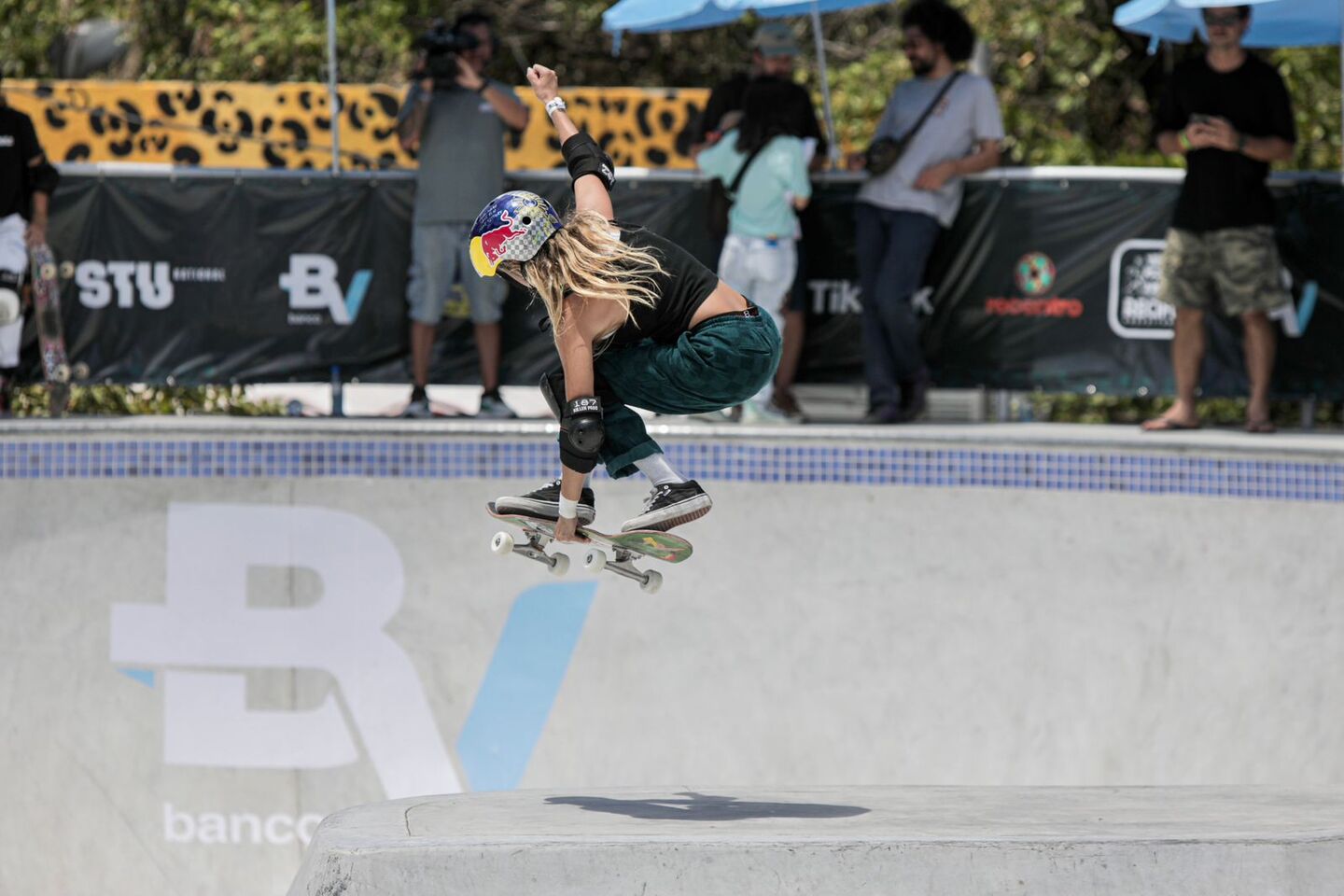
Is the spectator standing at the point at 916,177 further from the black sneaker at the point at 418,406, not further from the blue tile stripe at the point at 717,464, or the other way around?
the black sneaker at the point at 418,406

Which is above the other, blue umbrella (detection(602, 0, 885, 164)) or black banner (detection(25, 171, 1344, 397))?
blue umbrella (detection(602, 0, 885, 164))

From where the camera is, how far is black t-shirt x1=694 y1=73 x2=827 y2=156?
948 cm

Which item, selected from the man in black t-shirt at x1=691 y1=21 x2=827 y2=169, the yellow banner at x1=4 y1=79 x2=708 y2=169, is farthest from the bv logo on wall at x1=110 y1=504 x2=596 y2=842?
the yellow banner at x1=4 y1=79 x2=708 y2=169

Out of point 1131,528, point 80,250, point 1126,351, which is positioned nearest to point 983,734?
point 1131,528

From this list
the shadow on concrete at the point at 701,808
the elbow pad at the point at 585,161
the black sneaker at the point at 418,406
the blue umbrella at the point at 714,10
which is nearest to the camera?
the elbow pad at the point at 585,161

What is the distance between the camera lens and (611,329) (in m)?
6.10

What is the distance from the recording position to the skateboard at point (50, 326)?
9656 millimetres

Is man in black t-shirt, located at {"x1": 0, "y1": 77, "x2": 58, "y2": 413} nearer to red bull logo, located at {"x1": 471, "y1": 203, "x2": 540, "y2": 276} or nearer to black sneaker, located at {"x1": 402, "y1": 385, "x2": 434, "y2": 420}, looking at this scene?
black sneaker, located at {"x1": 402, "y1": 385, "x2": 434, "y2": 420}

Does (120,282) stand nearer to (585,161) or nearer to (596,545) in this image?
(596,545)

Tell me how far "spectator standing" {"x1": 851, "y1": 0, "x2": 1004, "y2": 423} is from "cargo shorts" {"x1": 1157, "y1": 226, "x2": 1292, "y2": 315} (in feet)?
3.71

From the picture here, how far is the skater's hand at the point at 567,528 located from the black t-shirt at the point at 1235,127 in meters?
4.58

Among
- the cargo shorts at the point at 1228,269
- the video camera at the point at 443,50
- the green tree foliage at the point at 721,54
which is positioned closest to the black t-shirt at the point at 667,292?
the video camera at the point at 443,50

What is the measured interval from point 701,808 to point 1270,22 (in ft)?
22.1

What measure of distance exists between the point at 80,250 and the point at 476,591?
299cm
